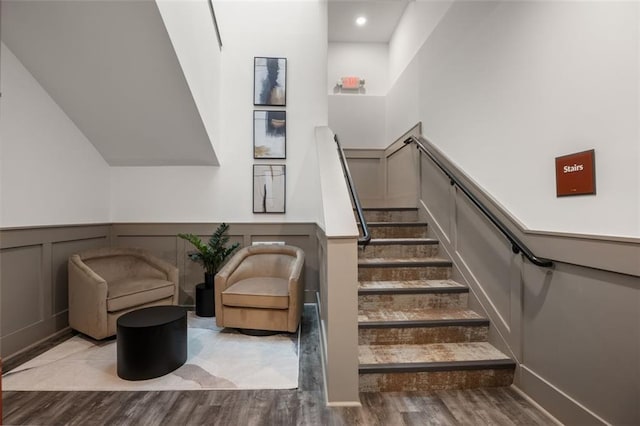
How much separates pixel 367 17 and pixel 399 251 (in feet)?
12.0

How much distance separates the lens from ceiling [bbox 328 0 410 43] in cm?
449

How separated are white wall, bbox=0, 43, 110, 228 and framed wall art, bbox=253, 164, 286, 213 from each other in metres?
1.87

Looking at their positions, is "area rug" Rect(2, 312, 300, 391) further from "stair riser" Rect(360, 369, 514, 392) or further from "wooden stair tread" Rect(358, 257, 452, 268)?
"wooden stair tread" Rect(358, 257, 452, 268)

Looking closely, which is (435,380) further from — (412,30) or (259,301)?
(412,30)

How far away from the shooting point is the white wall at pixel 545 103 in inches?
59.4

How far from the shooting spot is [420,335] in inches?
94.9

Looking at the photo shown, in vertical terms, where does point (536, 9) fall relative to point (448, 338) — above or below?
above

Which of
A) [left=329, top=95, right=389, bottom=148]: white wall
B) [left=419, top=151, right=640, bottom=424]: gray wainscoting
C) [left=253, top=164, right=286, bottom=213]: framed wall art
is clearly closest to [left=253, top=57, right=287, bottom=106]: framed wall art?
[left=253, top=164, right=286, bottom=213]: framed wall art

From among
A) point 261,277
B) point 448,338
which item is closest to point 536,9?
point 448,338

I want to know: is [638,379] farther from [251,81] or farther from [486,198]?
[251,81]

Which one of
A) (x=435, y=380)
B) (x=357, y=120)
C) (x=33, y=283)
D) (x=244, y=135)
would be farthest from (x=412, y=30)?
(x=33, y=283)

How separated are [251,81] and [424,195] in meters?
2.60

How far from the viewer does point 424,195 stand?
3676 millimetres

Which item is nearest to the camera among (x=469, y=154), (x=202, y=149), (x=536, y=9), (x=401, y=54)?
(x=536, y=9)
